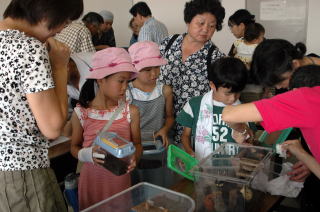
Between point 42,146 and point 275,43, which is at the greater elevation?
→ point 275,43

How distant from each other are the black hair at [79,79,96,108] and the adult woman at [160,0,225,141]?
57cm

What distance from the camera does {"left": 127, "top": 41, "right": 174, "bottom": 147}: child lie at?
6.06 feet

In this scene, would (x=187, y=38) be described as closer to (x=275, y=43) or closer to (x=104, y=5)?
(x=275, y=43)

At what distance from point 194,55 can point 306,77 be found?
92 centimetres

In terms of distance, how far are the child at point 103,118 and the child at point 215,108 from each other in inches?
12.6

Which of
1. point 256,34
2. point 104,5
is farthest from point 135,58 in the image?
point 104,5

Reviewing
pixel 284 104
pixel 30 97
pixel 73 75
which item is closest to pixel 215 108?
pixel 284 104

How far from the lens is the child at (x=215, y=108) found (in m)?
1.54

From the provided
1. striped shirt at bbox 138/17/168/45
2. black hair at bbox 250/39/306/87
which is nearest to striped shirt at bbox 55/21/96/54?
striped shirt at bbox 138/17/168/45

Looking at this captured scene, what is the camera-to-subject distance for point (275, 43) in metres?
1.19

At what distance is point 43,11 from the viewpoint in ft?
3.01

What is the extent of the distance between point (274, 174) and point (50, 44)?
3.43 ft

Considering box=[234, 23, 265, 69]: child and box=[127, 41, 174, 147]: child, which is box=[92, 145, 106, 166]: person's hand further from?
box=[234, 23, 265, 69]: child

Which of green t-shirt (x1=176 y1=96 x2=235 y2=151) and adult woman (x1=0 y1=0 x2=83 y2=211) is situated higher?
adult woman (x1=0 y1=0 x2=83 y2=211)
